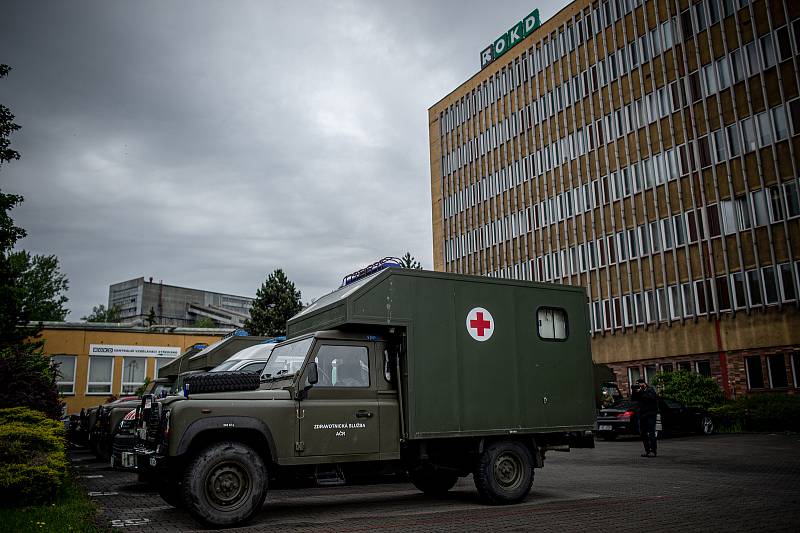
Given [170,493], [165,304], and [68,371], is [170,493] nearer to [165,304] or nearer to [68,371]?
[68,371]

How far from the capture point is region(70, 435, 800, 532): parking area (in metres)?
7.73

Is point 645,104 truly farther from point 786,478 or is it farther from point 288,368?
point 288,368

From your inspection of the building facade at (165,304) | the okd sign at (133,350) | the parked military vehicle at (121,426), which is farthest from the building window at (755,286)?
the building facade at (165,304)

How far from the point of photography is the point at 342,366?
8.69 metres

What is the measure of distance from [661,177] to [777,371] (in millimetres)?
12466

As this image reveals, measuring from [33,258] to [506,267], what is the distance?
37.3m

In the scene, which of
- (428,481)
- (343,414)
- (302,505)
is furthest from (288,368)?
(428,481)

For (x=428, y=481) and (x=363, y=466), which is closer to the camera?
(x=363, y=466)

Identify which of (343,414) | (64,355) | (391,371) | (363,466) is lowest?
(363,466)

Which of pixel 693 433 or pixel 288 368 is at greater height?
pixel 288 368

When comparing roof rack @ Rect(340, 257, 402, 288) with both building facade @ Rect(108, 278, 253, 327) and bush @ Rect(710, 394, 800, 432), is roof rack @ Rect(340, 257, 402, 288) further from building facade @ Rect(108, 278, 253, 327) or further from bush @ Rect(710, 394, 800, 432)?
building facade @ Rect(108, 278, 253, 327)

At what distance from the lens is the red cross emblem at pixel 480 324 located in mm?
A: 9453

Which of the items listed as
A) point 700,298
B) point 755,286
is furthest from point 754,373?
point 700,298

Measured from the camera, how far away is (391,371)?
8.98 metres
